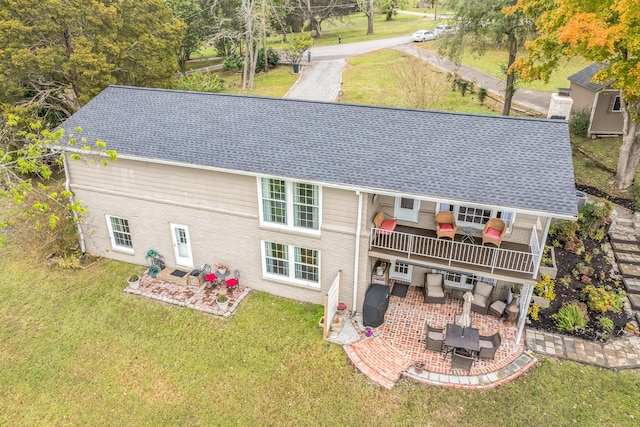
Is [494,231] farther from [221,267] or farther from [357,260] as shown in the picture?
[221,267]

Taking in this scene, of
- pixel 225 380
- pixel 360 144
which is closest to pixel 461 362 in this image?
pixel 225 380

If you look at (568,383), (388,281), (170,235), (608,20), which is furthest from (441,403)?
(608,20)

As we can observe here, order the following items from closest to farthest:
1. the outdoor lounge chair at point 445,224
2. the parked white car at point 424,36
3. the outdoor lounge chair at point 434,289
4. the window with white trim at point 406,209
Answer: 1. the outdoor lounge chair at point 445,224
2. the window with white trim at point 406,209
3. the outdoor lounge chair at point 434,289
4. the parked white car at point 424,36

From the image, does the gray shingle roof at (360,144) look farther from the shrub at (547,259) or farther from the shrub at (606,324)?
the shrub at (606,324)

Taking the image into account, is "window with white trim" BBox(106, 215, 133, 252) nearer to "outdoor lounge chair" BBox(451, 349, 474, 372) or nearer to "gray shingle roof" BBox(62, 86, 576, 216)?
"gray shingle roof" BBox(62, 86, 576, 216)

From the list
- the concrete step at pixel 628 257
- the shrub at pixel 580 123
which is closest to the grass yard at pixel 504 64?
the shrub at pixel 580 123

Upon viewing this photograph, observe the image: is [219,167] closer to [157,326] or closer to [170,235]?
[170,235]
